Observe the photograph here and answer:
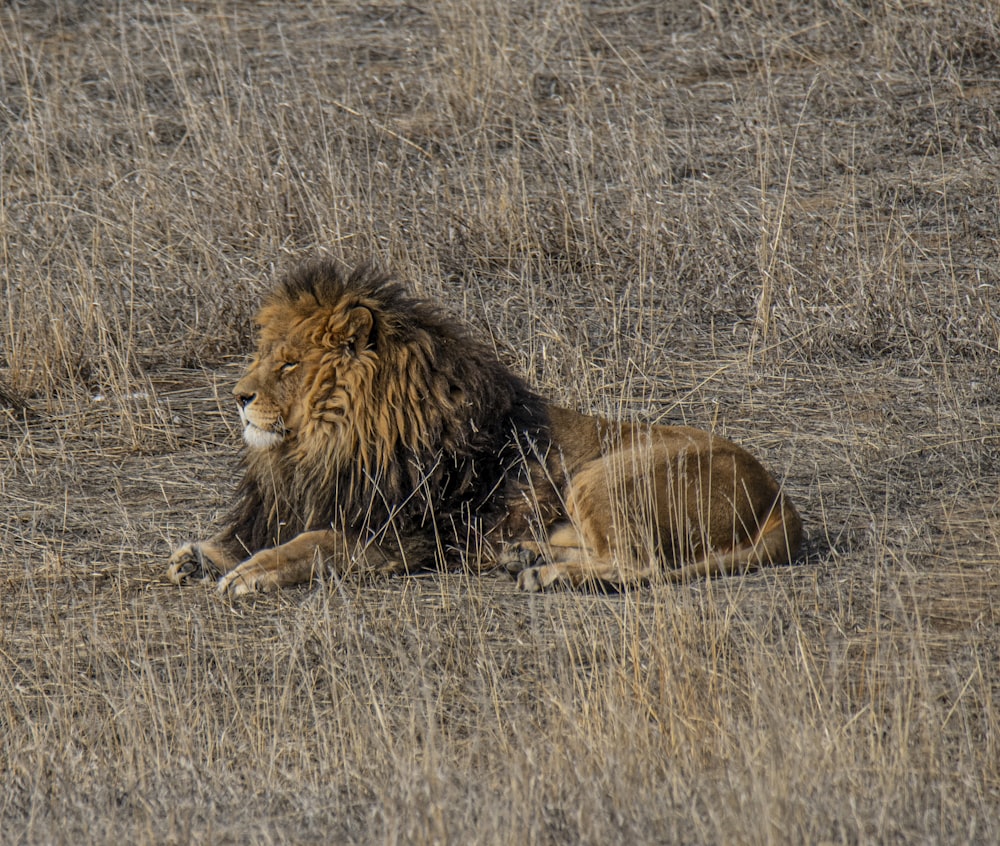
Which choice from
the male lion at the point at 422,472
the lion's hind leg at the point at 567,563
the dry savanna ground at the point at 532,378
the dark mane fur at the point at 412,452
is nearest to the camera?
the dry savanna ground at the point at 532,378

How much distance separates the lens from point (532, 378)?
7773 millimetres

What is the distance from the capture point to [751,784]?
3.62 m

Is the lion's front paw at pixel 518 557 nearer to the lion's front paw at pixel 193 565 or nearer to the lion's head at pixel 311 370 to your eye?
the lion's head at pixel 311 370

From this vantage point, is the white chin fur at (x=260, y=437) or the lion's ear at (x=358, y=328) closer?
the lion's ear at (x=358, y=328)

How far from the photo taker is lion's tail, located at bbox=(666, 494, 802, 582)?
5500 millimetres

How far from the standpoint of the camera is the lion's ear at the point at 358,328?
18.4 ft

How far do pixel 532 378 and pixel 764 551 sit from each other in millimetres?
2456

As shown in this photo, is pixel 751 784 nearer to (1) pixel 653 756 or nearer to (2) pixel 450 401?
(1) pixel 653 756

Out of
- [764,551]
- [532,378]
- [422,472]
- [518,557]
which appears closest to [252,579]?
[422,472]

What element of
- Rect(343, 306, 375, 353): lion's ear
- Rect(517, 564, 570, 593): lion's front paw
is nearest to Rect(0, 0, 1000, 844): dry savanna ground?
Rect(517, 564, 570, 593): lion's front paw

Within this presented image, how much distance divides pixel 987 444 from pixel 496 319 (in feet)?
9.82

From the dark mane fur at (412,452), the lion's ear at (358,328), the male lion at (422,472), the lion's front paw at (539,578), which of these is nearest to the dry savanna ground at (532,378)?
the lion's front paw at (539,578)

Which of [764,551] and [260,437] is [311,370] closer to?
[260,437]

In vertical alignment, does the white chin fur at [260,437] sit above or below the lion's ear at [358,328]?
below
